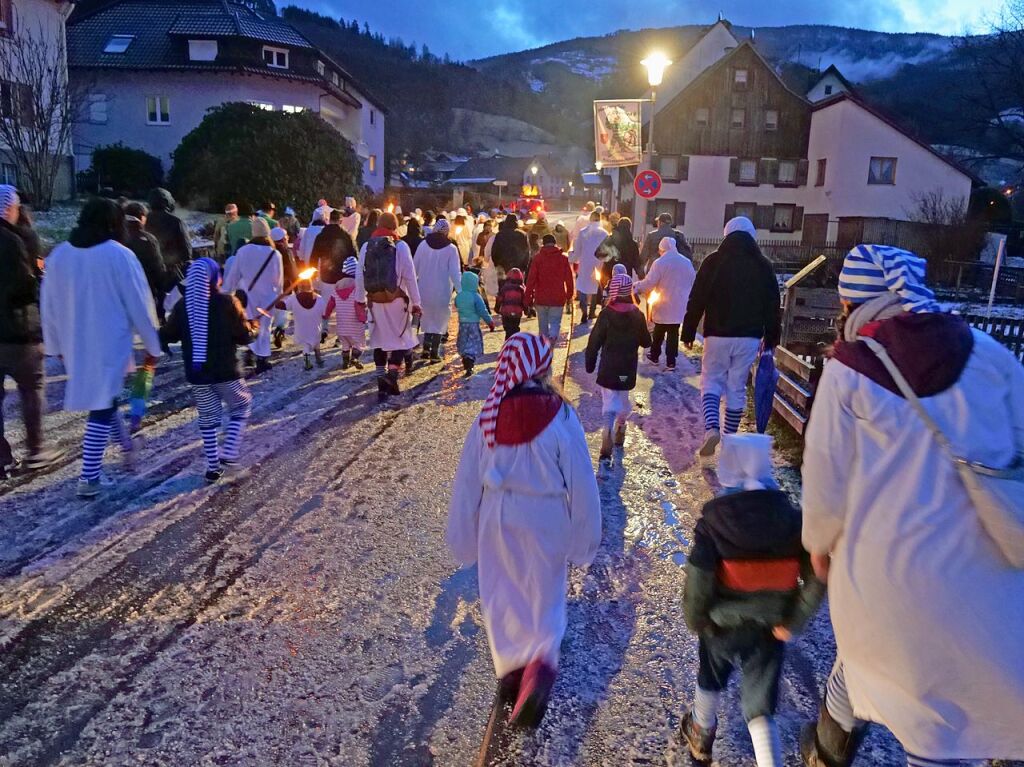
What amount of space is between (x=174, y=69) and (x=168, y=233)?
99.4 feet

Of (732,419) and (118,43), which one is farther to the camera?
(118,43)

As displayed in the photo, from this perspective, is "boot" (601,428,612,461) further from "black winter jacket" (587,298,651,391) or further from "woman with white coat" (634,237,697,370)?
"woman with white coat" (634,237,697,370)

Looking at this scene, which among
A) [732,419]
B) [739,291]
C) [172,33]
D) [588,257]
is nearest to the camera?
[739,291]

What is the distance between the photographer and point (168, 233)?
10328 mm

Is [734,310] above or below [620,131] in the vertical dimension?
below

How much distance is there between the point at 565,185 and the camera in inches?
4092

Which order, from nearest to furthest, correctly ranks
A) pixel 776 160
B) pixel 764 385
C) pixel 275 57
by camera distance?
pixel 764 385 < pixel 275 57 < pixel 776 160

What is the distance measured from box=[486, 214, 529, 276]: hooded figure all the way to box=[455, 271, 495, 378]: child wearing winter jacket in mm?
3292

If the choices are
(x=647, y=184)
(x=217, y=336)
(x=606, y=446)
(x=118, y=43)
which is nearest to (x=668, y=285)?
(x=606, y=446)

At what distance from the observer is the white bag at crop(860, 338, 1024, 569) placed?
204 cm

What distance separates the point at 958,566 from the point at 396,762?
7.36 feet

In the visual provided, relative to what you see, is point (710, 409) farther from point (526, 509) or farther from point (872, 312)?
point (872, 312)

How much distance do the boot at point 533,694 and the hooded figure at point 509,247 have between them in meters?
10.8

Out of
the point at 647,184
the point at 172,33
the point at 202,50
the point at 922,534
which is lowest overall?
the point at 922,534
